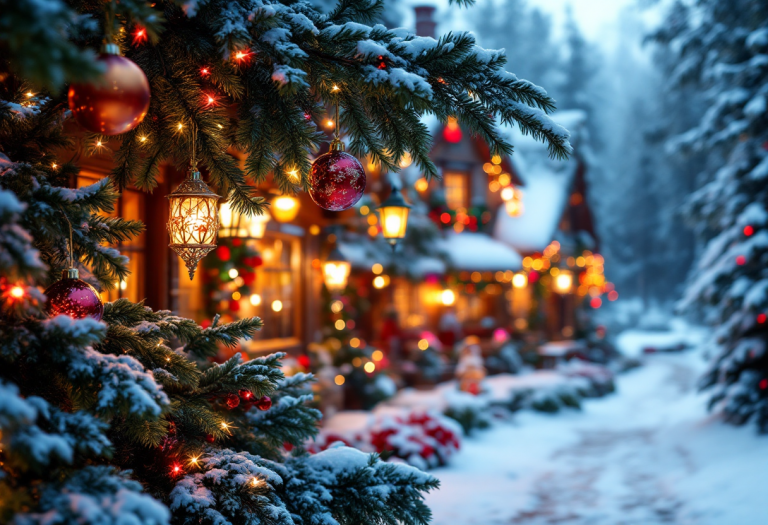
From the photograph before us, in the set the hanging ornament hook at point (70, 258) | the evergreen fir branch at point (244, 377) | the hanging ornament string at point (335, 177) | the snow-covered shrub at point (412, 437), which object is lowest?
the snow-covered shrub at point (412, 437)

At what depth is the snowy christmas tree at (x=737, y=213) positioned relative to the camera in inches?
362

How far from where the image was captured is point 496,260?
16.6 metres

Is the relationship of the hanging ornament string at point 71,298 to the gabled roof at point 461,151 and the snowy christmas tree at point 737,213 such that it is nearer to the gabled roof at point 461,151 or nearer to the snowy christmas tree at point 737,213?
the snowy christmas tree at point 737,213

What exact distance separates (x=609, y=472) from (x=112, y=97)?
29.6 feet

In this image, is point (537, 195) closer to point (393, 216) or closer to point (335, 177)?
point (393, 216)

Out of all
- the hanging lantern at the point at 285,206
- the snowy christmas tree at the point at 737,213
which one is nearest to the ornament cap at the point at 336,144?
the hanging lantern at the point at 285,206

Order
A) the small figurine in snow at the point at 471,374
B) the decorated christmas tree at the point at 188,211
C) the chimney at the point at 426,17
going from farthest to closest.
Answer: the chimney at the point at 426,17 < the small figurine in snow at the point at 471,374 < the decorated christmas tree at the point at 188,211

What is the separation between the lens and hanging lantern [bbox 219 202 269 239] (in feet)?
19.3

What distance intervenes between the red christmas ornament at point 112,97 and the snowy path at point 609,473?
5.39m

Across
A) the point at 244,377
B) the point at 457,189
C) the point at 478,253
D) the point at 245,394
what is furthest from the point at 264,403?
the point at 457,189

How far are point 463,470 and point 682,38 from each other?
9830 mm

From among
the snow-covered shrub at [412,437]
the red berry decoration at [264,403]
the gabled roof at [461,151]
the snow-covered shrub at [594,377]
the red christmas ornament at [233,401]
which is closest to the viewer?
the red christmas ornament at [233,401]

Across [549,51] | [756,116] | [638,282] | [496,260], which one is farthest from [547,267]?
[549,51]

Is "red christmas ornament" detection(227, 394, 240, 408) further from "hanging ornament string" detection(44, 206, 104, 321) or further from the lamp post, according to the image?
the lamp post
